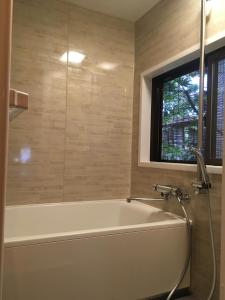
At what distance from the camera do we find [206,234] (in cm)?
171

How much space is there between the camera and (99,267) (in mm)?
1497

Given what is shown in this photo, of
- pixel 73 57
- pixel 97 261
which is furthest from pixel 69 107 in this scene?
pixel 97 261

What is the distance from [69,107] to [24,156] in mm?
629

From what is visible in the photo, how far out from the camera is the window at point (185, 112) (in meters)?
1.82

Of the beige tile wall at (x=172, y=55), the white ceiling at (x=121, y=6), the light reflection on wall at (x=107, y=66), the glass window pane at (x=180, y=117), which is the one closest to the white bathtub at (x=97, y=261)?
the beige tile wall at (x=172, y=55)

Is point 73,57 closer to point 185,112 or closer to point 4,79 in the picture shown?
point 185,112

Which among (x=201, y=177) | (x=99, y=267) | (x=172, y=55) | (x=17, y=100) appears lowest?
(x=99, y=267)

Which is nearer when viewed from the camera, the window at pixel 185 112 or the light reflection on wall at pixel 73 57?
the window at pixel 185 112

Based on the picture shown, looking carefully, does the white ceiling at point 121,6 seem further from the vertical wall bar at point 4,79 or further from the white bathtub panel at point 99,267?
the vertical wall bar at point 4,79

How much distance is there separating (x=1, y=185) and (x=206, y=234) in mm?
1655

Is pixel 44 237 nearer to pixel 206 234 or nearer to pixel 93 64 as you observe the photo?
pixel 206 234

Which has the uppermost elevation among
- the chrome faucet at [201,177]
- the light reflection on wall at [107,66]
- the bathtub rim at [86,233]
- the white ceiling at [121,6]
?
the white ceiling at [121,6]

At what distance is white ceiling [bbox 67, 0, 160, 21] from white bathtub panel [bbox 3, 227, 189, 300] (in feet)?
6.77

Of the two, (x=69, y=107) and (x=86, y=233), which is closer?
(x=86, y=233)
